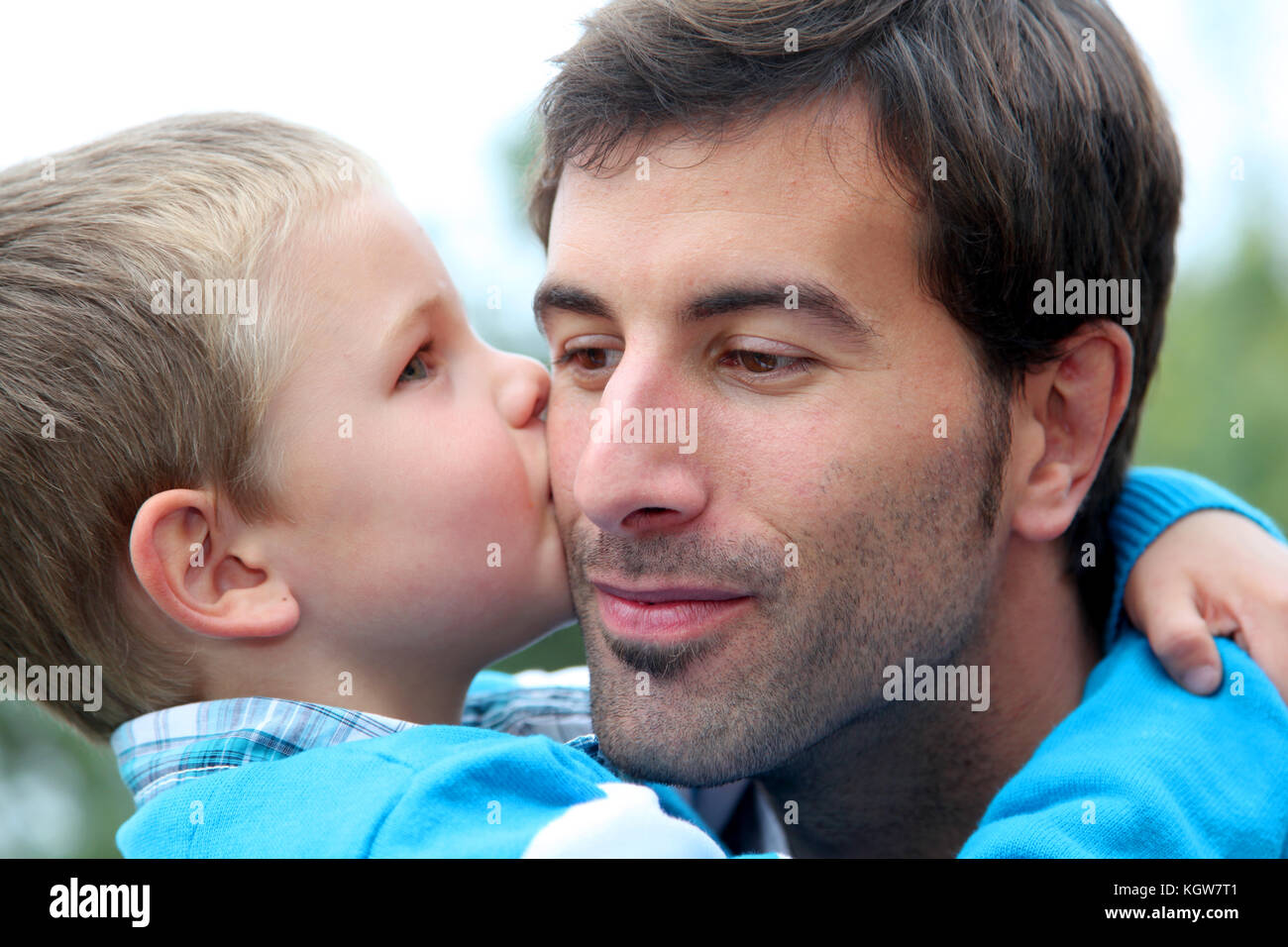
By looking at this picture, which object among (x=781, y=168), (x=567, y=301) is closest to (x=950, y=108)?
(x=781, y=168)

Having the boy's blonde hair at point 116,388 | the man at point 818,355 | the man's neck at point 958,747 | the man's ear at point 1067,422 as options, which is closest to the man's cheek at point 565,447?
the man at point 818,355

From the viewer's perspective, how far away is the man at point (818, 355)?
80.6 inches

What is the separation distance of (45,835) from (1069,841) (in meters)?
8.20

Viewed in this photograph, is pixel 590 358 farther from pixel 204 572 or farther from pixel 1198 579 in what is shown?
pixel 1198 579

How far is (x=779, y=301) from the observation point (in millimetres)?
2035

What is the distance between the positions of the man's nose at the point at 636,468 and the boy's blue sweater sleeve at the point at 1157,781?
0.80 metres

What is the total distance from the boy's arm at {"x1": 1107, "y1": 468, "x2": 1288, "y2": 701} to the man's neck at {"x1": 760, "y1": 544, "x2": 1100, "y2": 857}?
17 cm

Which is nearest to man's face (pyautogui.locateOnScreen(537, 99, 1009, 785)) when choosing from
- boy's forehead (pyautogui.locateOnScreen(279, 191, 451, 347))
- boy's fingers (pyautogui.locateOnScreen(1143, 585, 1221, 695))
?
boy's forehead (pyautogui.locateOnScreen(279, 191, 451, 347))

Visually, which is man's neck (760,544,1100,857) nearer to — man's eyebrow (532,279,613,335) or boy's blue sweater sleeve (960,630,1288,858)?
boy's blue sweater sleeve (960,630,1288,858)

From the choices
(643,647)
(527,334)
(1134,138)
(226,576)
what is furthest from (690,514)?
(527,334)

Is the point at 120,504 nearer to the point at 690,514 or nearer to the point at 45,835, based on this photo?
the point at 690,514

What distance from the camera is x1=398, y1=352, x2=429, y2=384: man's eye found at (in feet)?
7.28

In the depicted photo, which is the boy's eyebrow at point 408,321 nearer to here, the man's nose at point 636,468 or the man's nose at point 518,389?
the man's nose at point 518,389
